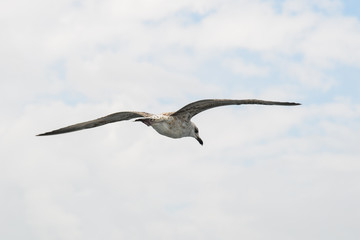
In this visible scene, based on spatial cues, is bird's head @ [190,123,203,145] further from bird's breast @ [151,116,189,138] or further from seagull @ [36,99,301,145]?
bird's breast @ [151,116,189,138]

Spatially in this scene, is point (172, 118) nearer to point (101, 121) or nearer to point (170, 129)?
point (170, 129)

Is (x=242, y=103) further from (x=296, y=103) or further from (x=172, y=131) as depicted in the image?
(x=172, y=131)

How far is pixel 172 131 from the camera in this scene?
82.3 feet

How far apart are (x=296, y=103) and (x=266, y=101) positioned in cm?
99

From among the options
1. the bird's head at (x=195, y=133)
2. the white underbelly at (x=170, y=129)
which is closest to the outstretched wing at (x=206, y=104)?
the white underbelly at (x=170, y=129)

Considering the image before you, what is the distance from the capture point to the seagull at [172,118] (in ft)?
74.2

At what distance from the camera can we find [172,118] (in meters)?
25.0

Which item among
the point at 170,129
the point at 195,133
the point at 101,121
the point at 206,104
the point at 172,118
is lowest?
the point at 101,121

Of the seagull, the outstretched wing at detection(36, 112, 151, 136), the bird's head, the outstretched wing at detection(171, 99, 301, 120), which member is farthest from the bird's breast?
the bird's head

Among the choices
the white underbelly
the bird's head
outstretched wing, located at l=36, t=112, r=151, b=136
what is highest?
the bird's head

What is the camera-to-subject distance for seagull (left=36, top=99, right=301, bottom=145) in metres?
22.6

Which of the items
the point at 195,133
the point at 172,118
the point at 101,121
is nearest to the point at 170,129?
the point at 172,118

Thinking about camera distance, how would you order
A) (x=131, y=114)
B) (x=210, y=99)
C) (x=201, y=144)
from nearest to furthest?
(x=210, y=99), (x=131, y=114), (x=201, y=144)

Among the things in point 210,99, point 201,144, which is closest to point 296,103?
point 210,99
